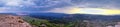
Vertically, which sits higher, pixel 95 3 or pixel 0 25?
pixel 95 3

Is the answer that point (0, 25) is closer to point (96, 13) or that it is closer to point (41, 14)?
point (41, 14)

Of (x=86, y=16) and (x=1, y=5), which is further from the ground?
(x=1, y=5)

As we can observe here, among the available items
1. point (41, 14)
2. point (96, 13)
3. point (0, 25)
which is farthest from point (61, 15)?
point (0, 25)

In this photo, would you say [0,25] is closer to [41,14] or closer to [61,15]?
[41,14]

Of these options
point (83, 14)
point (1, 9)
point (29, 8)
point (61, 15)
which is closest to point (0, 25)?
point (1, 9)
